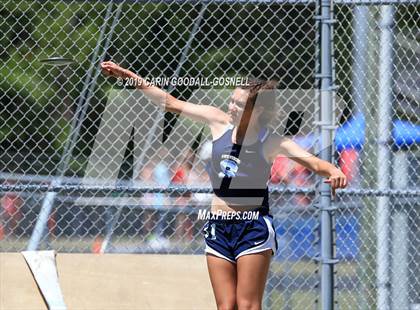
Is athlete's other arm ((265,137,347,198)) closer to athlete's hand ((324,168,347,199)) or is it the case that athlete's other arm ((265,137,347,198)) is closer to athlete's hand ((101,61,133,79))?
athlete's hand ((324,168,347,199))

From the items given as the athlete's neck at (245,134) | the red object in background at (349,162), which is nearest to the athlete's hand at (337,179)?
the athlete's neck at (245,134)

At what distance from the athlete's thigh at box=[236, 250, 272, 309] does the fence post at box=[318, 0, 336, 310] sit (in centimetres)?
79

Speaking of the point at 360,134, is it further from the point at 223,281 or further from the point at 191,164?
the point at 223,281

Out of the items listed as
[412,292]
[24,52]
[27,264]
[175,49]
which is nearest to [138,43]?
[175,49]

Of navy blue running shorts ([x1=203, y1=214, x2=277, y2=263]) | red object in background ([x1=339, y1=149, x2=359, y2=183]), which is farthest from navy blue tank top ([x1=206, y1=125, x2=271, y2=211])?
red object in background ([x1=339, y1=149, x2=359, y2=183])

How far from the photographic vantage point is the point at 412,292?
20.8 ft

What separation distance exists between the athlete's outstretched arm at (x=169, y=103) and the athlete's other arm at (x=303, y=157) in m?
0.33

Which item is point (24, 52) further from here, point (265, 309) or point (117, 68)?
point (265, 309)

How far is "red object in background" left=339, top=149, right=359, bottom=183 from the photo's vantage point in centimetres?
656

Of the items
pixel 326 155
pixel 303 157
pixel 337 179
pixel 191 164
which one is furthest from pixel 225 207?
pixel 191 164

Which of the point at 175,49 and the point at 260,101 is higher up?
the point at 175,49

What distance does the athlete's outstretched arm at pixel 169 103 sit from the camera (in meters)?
5.18

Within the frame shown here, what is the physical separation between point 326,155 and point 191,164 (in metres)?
1.18

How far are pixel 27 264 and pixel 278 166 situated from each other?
6.93 feet
